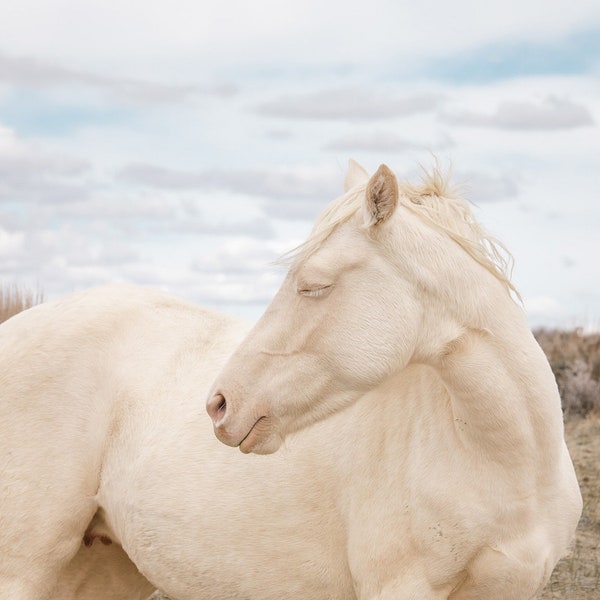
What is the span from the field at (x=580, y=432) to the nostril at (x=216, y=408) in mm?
3683

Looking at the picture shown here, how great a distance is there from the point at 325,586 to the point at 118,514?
1.10 metres

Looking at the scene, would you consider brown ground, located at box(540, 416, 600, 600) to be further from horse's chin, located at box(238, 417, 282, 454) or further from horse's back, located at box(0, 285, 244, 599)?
horse's chin, located at box(238, 417, 282, 454)

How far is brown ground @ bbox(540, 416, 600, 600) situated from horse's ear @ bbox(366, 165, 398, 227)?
377 centimetres

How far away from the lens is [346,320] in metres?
3.27

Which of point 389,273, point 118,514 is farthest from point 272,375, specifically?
point 118,514

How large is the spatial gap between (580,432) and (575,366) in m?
2.46

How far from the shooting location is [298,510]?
12.4 feet

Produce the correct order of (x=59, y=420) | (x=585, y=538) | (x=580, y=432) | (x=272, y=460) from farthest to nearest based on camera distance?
1. (x=580, y=432)
2. (x=585, y=538)
3. (x=59, y=420)
4. (x=272, y=460)

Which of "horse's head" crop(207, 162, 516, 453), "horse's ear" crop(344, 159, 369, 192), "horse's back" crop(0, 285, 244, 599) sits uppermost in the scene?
"horse's ear" crop(344, 159, 369, 192)

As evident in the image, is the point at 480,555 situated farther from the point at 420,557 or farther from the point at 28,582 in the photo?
the point at 28,582

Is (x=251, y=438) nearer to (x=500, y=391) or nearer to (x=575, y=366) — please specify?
(x=500, y=391)

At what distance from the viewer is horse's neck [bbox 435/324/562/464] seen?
10.9ft

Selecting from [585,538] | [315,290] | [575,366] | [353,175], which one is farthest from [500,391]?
[575,366]

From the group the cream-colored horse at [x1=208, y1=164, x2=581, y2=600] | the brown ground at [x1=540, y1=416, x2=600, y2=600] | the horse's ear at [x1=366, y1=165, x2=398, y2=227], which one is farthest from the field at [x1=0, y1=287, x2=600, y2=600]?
Result: the horse's ear at [x1=366, y1=165, x2=398, y2=227]
